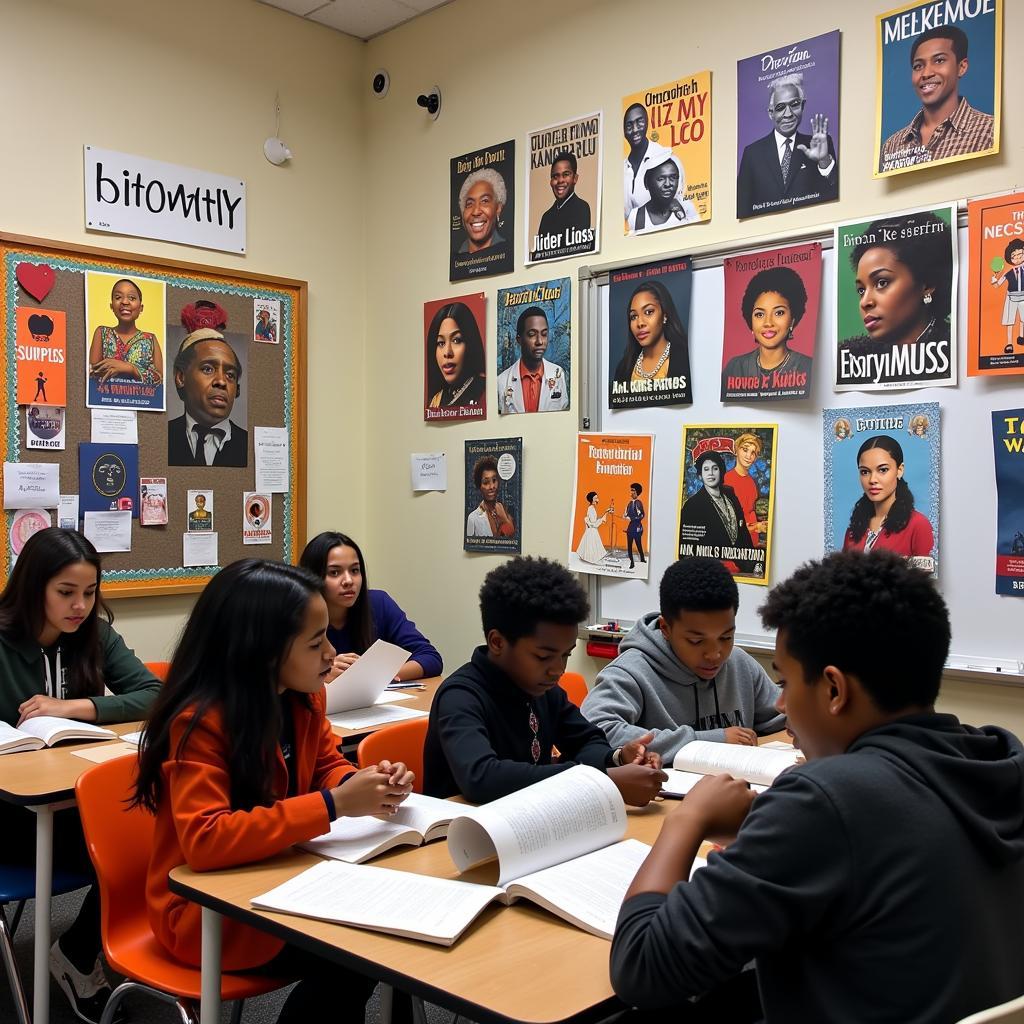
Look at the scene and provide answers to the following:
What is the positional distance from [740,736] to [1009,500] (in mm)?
978

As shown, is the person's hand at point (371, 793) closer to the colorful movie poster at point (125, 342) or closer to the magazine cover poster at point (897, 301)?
the magazine cover poster at point (897, 301)

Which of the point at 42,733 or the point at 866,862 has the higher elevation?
the point at 866,862

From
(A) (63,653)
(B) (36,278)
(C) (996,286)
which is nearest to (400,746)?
(A) (63,653)

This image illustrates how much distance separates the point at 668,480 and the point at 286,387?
1762 millimetres

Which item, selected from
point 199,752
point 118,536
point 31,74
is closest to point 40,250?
point 31,74

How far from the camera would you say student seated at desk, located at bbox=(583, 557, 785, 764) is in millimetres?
2383

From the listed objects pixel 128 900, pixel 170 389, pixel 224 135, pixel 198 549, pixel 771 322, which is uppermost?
pixel 224 135

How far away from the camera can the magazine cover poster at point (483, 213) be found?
3979 millimetres

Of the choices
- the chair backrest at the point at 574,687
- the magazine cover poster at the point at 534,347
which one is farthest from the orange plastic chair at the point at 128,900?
the magazine cover poster at the point at 534,347

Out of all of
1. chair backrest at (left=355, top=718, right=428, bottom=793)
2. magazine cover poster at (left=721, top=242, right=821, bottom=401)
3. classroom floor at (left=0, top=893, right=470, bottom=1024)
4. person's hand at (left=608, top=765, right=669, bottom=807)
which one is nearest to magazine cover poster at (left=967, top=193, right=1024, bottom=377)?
magazine cover poster at (left=721, top=242, right=821, bottom=401)

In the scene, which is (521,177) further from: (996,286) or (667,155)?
(996,286)

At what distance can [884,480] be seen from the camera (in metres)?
2.90

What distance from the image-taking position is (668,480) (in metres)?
3.44

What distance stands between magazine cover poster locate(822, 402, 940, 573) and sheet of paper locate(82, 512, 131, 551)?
2.47 metres
